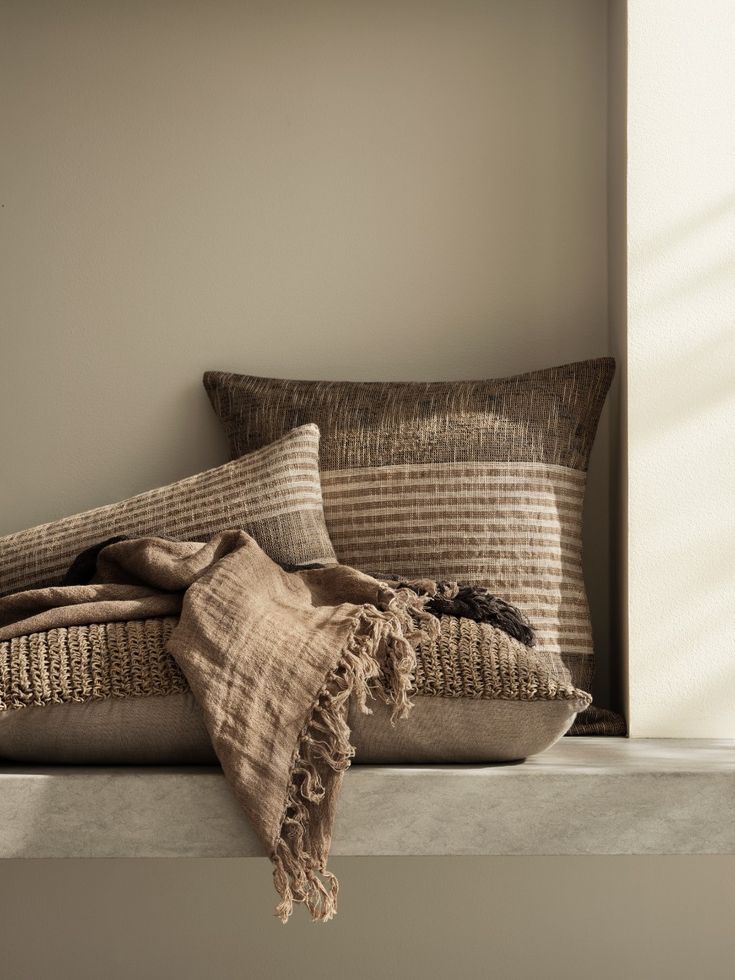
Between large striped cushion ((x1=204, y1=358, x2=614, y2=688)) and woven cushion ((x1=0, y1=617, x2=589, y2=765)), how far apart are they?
44cm

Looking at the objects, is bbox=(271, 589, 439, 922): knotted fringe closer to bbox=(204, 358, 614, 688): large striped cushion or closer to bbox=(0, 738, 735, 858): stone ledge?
bbox=(0, 738, 735, 858): stone ledge

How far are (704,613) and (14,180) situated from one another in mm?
1627

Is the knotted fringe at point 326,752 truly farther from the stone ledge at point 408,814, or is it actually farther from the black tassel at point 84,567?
the black tassel at point 84,567

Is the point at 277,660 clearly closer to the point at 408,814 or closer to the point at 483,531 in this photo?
the point at 408,814

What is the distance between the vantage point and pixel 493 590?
178 cm

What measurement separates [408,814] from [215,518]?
656 mm

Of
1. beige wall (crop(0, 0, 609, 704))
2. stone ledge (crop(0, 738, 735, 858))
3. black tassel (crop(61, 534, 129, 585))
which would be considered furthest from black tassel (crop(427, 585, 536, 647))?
beige wall (crop(0, 0, 609, 704))

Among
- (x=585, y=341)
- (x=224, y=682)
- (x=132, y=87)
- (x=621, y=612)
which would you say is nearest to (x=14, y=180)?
(x=132, y=87)

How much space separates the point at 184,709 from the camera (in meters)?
1.35

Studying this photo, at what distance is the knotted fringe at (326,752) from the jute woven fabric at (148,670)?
41 millimetres

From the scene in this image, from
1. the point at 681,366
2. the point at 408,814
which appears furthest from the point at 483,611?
the point at 681,366

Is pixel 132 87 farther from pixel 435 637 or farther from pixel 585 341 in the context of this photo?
pixel 435 637

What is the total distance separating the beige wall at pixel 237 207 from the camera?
2.18m

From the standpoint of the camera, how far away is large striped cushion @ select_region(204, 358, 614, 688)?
1.80 m
